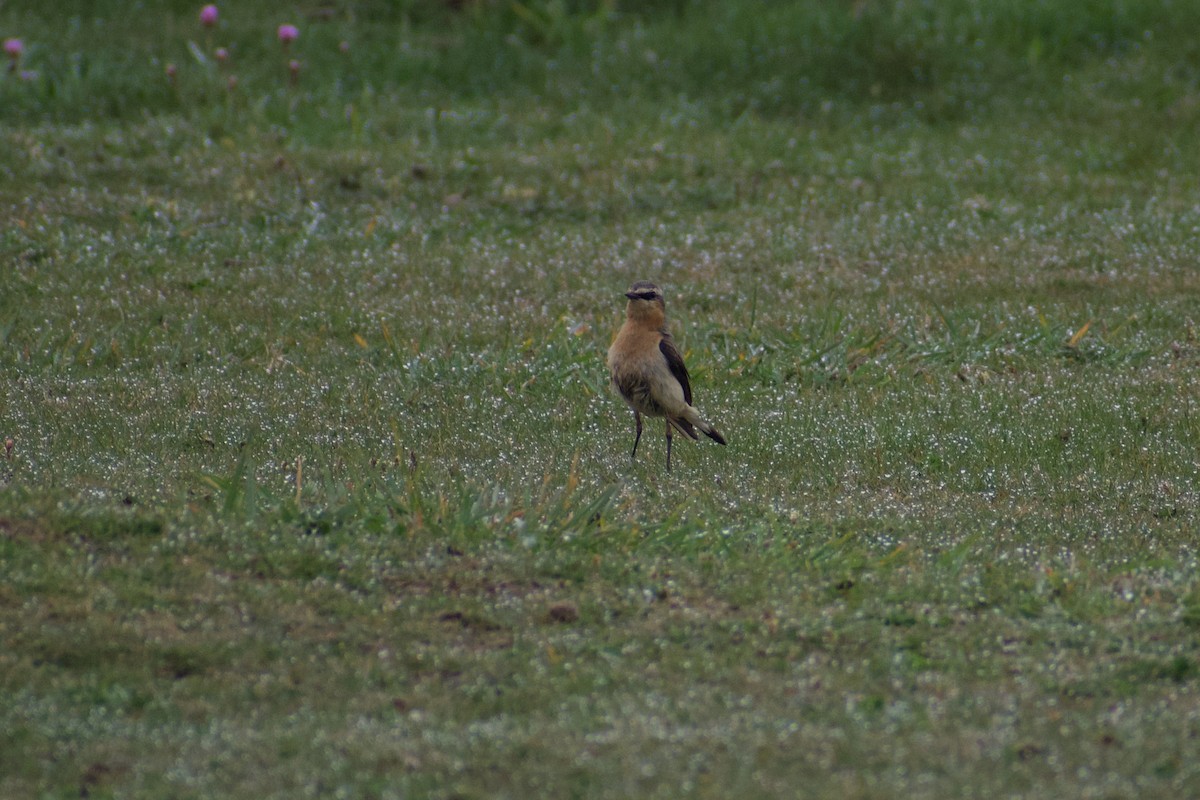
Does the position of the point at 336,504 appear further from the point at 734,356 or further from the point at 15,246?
the point at 15,246

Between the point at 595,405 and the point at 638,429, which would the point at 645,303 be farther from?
the point at 595,405

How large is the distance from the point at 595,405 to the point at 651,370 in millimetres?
1569

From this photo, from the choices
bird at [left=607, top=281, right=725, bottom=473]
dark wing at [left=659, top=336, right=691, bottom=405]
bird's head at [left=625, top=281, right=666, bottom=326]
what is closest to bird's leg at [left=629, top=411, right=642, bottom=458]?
bird at [left=607, top=281, right=725, bottom=473]

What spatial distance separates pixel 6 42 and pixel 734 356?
436 inches

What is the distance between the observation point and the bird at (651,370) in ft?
28.2

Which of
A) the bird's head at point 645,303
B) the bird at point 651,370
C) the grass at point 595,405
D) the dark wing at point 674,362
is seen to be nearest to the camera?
the grass at point 595,405

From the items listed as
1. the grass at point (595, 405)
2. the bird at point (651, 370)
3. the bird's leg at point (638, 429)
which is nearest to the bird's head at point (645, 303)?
the bird at point (651, 370)

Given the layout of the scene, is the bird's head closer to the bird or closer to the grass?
the bird

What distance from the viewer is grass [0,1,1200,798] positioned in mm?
5148

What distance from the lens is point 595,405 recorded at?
10.1 m

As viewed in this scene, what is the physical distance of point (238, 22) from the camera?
19438mm

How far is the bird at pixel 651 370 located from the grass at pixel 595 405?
1.19ft

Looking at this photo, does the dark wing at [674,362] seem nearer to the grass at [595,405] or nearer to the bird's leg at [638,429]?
the bird's leg at [638,429]

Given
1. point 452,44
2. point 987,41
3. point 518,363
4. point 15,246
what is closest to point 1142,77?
point 987,41
